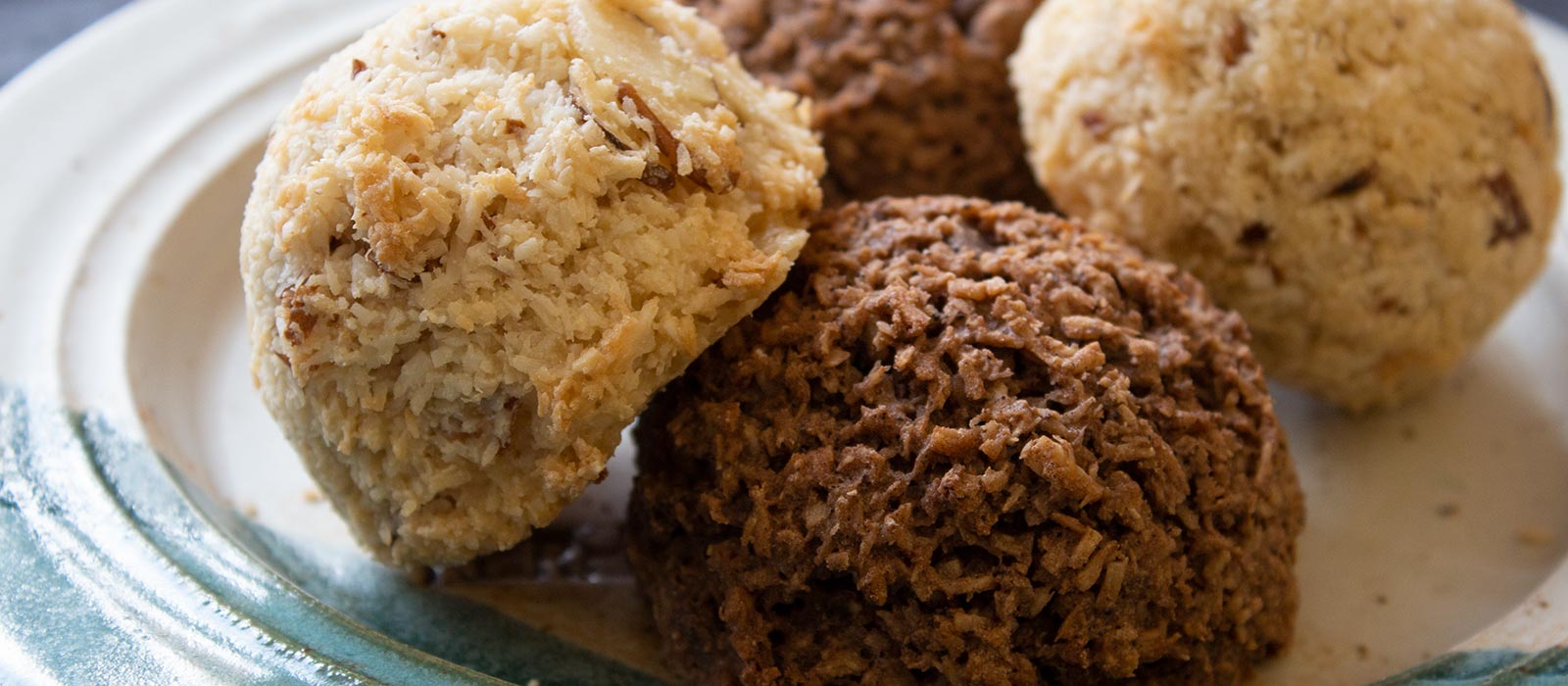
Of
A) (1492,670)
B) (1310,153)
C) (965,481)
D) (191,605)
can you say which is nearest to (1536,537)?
(1492,670)

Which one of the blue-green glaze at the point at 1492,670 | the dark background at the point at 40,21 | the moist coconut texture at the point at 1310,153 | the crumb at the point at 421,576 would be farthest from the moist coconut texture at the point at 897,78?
the dark background at the point at 40,21

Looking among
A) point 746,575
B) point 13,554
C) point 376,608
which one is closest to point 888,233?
point 746,575

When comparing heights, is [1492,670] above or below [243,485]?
above

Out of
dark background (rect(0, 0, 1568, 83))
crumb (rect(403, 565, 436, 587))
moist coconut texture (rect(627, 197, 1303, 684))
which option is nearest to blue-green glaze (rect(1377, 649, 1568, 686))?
moist coconut texture (rect(627, 197, 1303, 684))

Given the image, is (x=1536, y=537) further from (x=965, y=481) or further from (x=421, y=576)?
(x=421, y=576)

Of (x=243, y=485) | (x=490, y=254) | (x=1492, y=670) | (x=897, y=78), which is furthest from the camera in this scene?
(x=897, y=78)

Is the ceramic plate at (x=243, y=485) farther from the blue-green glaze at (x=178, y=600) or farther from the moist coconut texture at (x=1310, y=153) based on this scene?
the moist coconut texture at (x=1310, y=153)
